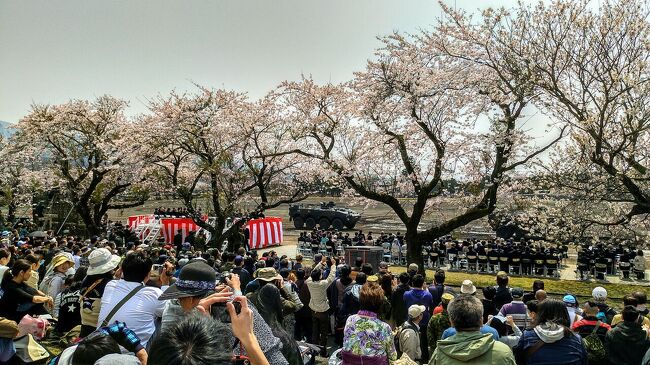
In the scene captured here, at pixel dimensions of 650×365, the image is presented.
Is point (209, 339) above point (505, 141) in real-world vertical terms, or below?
below

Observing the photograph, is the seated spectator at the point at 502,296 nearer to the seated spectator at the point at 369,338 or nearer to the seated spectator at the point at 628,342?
the seated spectator at the point at 628,342

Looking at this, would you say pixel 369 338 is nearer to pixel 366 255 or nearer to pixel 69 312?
pixel 69 312

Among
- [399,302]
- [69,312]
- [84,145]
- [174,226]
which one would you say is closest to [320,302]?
[399,302]

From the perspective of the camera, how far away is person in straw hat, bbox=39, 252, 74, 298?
23.4 feet

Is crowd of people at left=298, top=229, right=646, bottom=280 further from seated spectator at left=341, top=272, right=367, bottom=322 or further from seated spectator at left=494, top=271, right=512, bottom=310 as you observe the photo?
seated spectator at left=494, top=271, right=512, bottom=310

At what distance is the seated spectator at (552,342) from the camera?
397cm

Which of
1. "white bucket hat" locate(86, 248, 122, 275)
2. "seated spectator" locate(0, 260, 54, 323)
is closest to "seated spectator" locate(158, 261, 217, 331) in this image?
"white bucket hat" locate(86, 248, 122, 275)

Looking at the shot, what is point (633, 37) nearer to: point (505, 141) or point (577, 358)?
point (505, 141)

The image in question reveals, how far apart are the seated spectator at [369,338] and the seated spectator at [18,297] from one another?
12.2 feet

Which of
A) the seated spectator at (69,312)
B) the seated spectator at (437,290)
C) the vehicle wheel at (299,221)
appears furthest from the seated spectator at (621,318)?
the vehicle wheel at (299,221)

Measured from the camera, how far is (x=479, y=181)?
16.3 metres

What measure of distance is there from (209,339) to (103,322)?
7.73 ft

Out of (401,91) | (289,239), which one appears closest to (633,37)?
(401,91)

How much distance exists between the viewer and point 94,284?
16.9 feet
